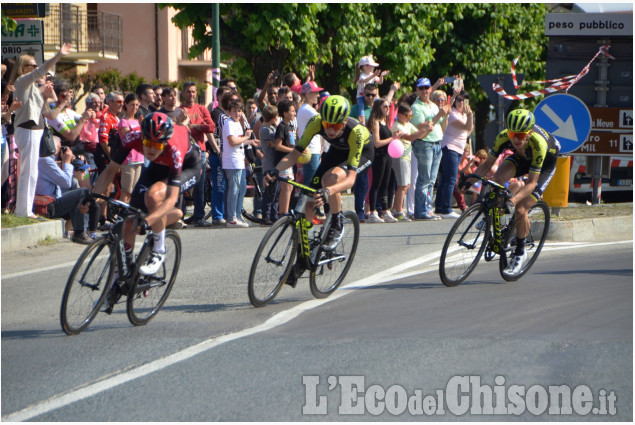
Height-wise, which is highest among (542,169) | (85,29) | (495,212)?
(85,29)

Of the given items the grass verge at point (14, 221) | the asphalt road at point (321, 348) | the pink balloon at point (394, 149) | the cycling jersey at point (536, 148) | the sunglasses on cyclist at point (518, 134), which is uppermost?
the sunglasses on cyclist at point (518, 134)

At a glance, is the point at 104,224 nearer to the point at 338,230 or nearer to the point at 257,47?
the point at 338,230

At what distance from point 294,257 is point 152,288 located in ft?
4.23

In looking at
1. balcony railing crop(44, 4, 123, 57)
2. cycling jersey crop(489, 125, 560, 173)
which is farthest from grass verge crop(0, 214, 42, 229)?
balcony railing crop(44, 4, 123, 57)

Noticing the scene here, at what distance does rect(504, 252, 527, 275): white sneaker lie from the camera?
10.6m

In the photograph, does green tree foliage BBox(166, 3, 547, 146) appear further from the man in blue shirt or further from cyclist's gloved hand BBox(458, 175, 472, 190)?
cyclist's gloved hand BBox(458, 175, 472, 190)

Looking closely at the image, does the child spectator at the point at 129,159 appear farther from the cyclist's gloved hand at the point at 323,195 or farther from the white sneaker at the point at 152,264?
the white sneaker at the point at 152,264

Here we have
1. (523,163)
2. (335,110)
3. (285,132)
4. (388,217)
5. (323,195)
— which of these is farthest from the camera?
(388,217)

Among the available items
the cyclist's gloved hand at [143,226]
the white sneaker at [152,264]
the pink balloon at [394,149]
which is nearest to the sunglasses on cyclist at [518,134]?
the white sneaker at [152,264]

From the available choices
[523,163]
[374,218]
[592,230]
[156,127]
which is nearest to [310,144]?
[374,218]

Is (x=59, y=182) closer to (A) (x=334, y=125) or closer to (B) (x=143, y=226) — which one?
(A) (x=334, y=125)

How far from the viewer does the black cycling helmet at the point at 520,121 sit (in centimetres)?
1016

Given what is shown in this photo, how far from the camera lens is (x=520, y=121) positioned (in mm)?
10164

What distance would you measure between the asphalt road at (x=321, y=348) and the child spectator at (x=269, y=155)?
448 centimetres
